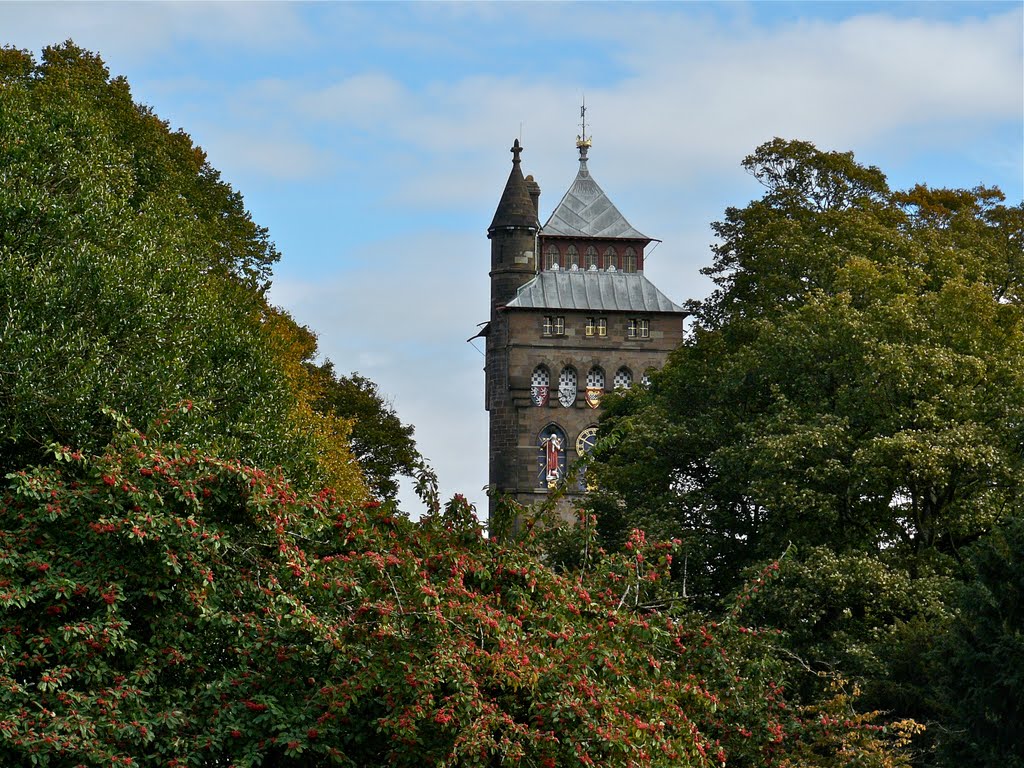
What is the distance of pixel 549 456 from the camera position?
245ft

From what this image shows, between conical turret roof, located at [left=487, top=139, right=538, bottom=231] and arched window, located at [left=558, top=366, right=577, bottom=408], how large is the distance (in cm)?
764

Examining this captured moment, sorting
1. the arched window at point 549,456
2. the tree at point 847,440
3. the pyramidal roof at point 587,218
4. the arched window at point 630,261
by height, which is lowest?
the tree at point 847,440

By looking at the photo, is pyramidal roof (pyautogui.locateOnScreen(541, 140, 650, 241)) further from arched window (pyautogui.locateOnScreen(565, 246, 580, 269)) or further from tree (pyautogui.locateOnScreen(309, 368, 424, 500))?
tree (pyautogui.locateOnScreen(309, 368, 424, 500))

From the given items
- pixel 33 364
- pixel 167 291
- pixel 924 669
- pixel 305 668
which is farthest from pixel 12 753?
pixel 924 669

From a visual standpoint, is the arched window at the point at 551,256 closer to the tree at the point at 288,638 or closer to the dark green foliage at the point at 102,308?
the dark green foliage at the point at 102,308

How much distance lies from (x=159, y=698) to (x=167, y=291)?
8.59 metres

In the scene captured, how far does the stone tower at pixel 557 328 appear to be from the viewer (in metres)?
74.9

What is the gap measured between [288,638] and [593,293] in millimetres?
65269

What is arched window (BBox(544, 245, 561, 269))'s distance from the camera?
79938 millimetres

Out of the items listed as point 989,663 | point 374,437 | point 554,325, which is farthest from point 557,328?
point 989,663

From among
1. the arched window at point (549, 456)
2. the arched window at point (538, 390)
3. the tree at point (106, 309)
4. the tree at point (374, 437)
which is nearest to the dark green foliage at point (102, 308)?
the tree at point (106, 309)

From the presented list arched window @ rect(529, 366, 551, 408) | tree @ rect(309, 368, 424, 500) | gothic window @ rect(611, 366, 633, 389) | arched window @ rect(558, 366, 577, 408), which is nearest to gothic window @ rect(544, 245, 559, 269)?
arched window @ rect(558, 366, 577, 408)

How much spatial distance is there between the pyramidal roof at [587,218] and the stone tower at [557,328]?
0.07m

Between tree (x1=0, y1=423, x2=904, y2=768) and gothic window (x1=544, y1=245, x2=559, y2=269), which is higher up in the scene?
gothic window (x1=544, y1=245, x2=559, y2=269)
